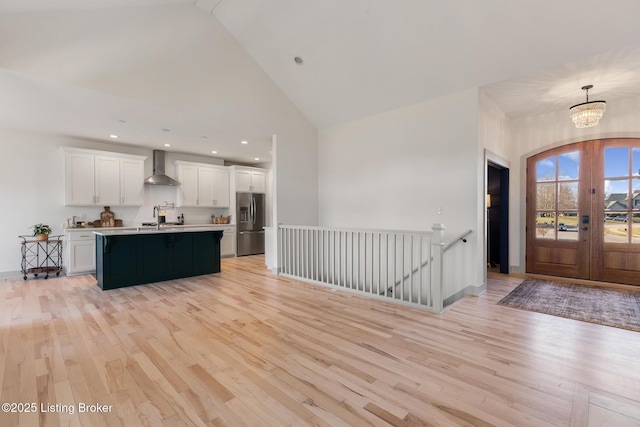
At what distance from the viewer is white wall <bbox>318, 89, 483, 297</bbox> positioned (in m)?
4.27

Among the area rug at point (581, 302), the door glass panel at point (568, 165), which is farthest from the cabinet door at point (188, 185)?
the door glass panel at point (568, 165)

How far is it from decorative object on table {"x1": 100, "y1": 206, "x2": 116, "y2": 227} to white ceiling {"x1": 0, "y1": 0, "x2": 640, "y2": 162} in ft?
5.87

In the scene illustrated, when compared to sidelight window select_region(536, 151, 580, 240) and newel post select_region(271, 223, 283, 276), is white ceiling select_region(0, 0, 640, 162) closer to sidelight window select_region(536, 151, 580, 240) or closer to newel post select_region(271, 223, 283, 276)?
sidelight window select_region(536, 151, 580, 240)

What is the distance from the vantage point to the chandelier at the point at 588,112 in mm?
4004

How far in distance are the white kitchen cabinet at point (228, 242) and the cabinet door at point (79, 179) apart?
290 cm

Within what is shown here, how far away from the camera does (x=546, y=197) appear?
547 centimetres

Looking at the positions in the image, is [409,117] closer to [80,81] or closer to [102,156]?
[80,81]

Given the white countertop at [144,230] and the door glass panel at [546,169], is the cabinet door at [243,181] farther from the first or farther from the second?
the door glass panel at [546,169]

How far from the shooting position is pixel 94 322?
3.23 m

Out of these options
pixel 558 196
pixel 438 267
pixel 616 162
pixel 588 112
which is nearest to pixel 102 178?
pixel 438 267

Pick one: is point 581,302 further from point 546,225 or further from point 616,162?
point 616,162

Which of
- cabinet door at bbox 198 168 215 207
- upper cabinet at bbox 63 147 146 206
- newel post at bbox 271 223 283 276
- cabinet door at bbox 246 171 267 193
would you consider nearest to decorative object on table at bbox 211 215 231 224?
cabinet door at bbox 198 168 215 207

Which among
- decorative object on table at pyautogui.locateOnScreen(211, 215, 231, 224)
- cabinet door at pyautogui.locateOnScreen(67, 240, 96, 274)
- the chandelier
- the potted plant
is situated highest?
→ the chandelier

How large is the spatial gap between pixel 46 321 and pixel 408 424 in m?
3.89
